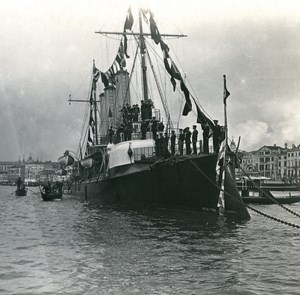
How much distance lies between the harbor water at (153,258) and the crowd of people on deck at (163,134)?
331cm

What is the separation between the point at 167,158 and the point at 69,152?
21.8m

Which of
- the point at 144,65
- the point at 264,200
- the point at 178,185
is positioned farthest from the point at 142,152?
the point at 264,200

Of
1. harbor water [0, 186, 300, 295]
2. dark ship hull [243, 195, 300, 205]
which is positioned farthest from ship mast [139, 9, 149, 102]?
harbor water [0, 186, 300, 295]

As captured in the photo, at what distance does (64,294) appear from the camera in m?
6.89

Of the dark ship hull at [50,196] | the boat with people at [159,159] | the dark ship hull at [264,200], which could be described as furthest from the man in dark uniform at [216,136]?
the dark ship hull at [50,196]

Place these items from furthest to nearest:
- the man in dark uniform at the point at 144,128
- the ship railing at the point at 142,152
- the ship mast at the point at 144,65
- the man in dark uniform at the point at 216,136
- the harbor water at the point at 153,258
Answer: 1. the ship mast at the point at 144,65
2. the ship railing at the point at 142,152
3. the man in dark uniform at the point at 144,128
4. the man in dark uniform at the point at 216,136
5. the harbor water at the point at 153,258

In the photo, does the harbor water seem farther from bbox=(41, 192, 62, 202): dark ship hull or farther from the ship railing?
bbox=(41, 192, 62, 202): dark ship hull

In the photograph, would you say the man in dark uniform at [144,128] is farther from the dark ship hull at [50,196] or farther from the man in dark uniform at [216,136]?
the dark ship hull at [50,196]

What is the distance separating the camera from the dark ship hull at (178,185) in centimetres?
1650

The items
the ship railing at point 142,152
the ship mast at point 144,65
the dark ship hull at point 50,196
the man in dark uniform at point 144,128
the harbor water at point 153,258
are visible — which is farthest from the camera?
the dark ship hull at point 50,196

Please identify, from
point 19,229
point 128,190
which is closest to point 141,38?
point 128,190

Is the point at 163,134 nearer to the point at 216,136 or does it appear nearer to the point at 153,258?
the point at 216,136

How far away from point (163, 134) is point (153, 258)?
14390 mm

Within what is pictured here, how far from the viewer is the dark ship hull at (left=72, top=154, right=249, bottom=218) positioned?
16.5 metres
